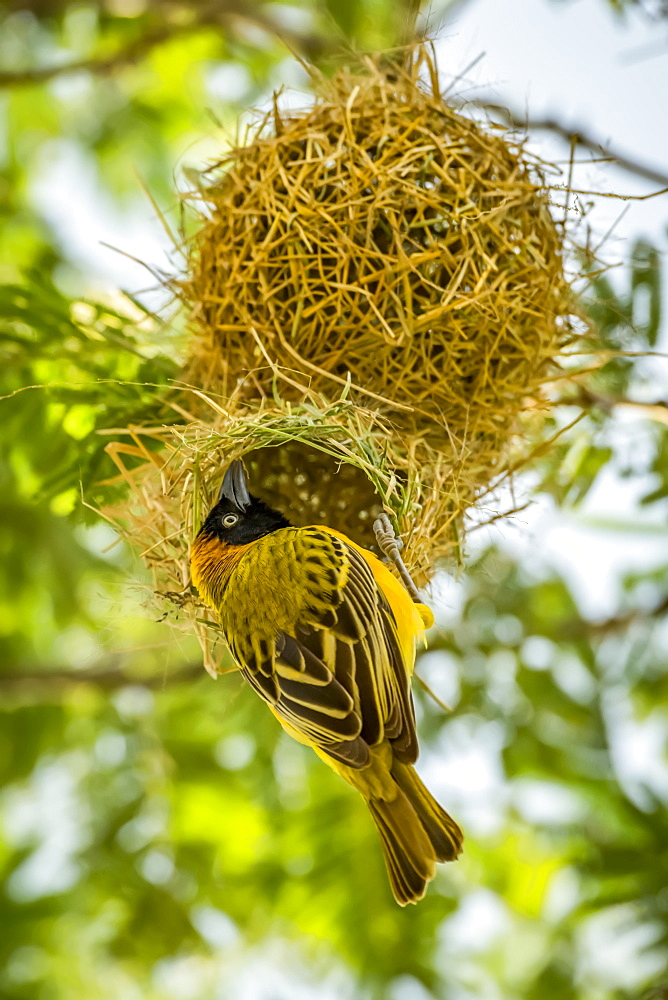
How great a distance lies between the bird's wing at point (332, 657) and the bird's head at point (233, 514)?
130mm

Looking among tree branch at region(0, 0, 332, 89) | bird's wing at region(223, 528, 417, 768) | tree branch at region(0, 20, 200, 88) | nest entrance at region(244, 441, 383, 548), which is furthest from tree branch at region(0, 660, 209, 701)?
tree branch at region(0, 20, 200, 88)

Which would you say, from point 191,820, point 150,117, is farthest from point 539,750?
point 150,117

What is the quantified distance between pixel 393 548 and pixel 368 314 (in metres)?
0.44

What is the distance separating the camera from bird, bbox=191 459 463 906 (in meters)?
1.41

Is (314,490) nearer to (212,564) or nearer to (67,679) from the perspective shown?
(212,564)

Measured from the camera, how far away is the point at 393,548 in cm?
157

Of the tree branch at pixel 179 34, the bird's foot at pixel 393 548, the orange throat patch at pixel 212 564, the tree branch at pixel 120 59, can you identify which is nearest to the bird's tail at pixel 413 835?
the bird's foot at pixel 393 548

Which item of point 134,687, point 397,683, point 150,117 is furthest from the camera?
point 150,117

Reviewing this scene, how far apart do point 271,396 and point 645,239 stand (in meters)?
1.06

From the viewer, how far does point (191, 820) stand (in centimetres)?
338

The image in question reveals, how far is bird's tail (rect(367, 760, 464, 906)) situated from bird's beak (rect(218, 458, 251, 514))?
0.53 metres

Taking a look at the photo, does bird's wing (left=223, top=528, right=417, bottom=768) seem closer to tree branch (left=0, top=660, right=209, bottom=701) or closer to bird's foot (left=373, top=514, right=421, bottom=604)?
bird's foot (left=373, top=514, right=421, bottom=604)

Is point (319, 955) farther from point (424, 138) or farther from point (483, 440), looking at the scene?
point (424, 138)

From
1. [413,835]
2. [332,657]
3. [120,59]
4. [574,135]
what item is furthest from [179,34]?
[413,835]
